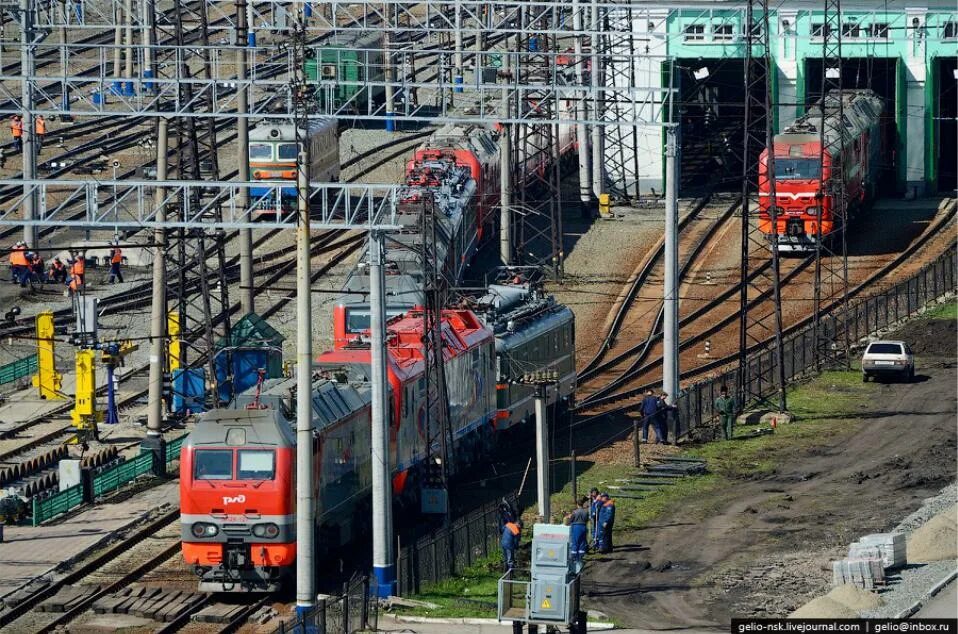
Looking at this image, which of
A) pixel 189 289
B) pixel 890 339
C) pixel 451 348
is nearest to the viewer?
pixel 451 348

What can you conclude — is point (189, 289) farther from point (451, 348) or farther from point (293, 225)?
point (293, 225)

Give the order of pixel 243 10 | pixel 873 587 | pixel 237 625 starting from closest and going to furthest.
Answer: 1. pixel 873 587
2. pixel 237 625
3. pixel 243 10

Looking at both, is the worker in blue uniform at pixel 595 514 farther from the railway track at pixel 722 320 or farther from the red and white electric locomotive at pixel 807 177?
the red and white electric locomotive at pixel 807 177

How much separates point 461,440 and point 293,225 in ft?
44.6

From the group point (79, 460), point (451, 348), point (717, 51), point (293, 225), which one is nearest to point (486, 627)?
point (293, 225)

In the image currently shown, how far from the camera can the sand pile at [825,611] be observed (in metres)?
30.6

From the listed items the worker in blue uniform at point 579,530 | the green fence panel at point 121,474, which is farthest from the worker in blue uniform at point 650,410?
the green fence panel at point 121,474

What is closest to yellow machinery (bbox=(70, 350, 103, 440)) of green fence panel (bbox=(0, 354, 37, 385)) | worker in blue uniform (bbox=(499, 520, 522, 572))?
green fence panel (bbox=(0, 354, 37, 385))

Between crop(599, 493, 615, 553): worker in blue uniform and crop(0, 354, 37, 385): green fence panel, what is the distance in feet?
77.8

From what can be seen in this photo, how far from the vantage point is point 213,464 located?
37156 millimetres

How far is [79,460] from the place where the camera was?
1850 inches

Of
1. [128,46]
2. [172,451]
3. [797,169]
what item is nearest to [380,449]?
[172,451]

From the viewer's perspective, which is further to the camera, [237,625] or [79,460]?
[79,460]

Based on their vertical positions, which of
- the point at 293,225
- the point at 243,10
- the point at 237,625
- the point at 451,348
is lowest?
the point at 237,625
